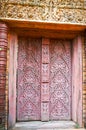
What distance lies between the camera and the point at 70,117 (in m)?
4.80

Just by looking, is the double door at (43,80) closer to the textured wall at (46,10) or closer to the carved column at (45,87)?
the carved column at (45,87)

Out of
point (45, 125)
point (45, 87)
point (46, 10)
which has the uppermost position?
point (46, 10)

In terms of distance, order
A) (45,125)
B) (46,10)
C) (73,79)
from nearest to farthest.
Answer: (46,10) → (45,125) → (73,79)

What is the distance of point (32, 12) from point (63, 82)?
1.52m

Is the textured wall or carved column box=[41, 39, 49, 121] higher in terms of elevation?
the textured wall

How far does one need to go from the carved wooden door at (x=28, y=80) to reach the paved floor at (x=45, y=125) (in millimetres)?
170

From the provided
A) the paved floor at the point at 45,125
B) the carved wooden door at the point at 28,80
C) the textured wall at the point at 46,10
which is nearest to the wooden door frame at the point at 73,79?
the paved floor at the point at 45,125

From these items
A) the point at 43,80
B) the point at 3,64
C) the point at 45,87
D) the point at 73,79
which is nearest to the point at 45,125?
the point at 45,87

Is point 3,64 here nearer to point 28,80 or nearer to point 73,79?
point 28,80

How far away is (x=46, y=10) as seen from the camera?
414cm

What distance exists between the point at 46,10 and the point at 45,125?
2040mm

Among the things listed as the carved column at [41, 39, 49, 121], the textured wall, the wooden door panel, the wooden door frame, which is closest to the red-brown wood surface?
the carved column at [41, 39, 49, 121]

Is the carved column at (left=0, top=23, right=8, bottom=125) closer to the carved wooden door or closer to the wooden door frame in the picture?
the wooden door frame

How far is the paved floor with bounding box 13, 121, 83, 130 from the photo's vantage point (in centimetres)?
434
